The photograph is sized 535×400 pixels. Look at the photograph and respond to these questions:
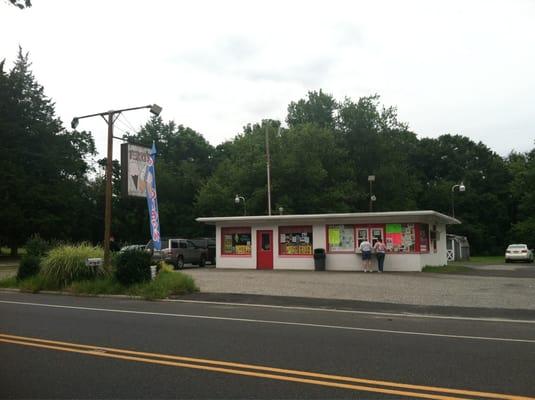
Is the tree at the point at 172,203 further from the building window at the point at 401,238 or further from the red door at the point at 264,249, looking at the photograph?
the building window at the point at 401,238

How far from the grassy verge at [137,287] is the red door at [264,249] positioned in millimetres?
10513

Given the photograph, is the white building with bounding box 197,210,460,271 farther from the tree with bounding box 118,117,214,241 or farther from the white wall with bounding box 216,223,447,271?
the tree with bounding box 118,117,214,241

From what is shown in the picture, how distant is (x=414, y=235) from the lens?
82.6 ft

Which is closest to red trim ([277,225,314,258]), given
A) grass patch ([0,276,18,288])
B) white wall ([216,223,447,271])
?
white wall ([216,223,447,271])

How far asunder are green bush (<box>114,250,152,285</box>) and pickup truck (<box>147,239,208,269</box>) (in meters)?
11.3

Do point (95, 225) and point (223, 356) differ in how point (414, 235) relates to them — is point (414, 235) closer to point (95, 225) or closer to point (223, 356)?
point (223, 356)

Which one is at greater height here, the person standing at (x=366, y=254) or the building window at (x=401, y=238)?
the building window at (x=401, y=238)

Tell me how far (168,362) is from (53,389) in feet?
5.27

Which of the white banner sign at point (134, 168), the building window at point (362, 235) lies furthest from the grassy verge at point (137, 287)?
the building window at point (362, 235)

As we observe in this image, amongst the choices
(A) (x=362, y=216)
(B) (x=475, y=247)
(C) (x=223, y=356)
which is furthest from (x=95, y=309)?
(B) (x=475, y=247)

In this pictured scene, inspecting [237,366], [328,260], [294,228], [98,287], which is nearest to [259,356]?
[237,366]

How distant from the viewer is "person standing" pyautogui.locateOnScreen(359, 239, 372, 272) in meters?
24.4

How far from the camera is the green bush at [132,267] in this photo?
56.4 ft

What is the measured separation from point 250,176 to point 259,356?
42.4m
